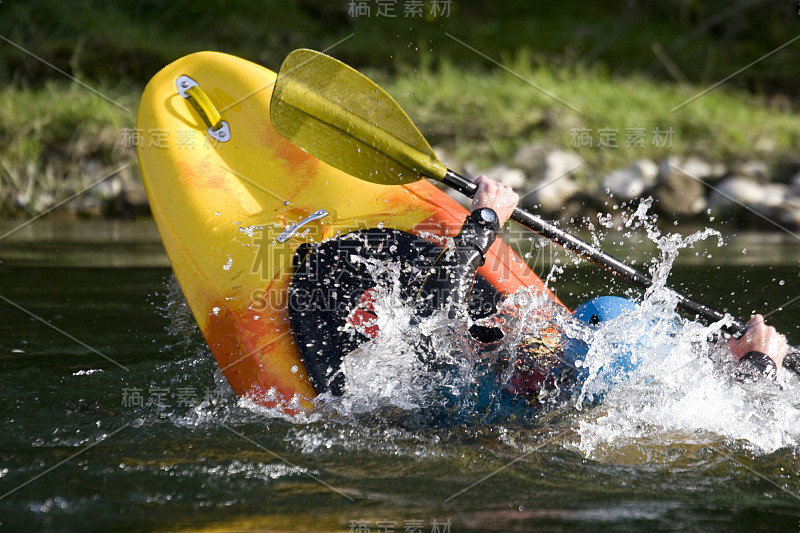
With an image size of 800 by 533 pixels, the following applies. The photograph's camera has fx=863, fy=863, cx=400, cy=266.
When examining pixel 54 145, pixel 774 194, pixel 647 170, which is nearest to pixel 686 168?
pixel 647 170

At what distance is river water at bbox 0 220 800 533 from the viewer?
6.14ft

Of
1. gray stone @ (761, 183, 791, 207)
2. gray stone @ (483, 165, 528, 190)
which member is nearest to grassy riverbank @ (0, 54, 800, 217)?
gray stone @ (483, 165, 528, 190)

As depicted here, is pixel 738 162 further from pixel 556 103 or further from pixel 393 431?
pixel 393 431

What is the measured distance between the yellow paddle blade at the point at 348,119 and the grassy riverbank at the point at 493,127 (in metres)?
4.11

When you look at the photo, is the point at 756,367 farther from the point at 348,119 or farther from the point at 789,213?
the point at 789,213

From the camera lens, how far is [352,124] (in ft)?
9.23

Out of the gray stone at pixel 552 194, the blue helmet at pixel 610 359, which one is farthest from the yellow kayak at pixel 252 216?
the gray stone at pixel 552 194

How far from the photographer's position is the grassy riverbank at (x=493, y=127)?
685 cm

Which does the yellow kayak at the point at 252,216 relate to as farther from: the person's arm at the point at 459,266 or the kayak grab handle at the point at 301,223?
the person's arm at the point at 459,266

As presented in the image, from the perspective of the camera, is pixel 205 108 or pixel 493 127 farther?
pixel 493 127

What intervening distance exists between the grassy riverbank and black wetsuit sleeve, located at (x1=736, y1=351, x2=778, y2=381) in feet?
14.4

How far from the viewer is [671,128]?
23.8 ft

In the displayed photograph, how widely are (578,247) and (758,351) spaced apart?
0.60m

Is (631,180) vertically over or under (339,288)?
over
